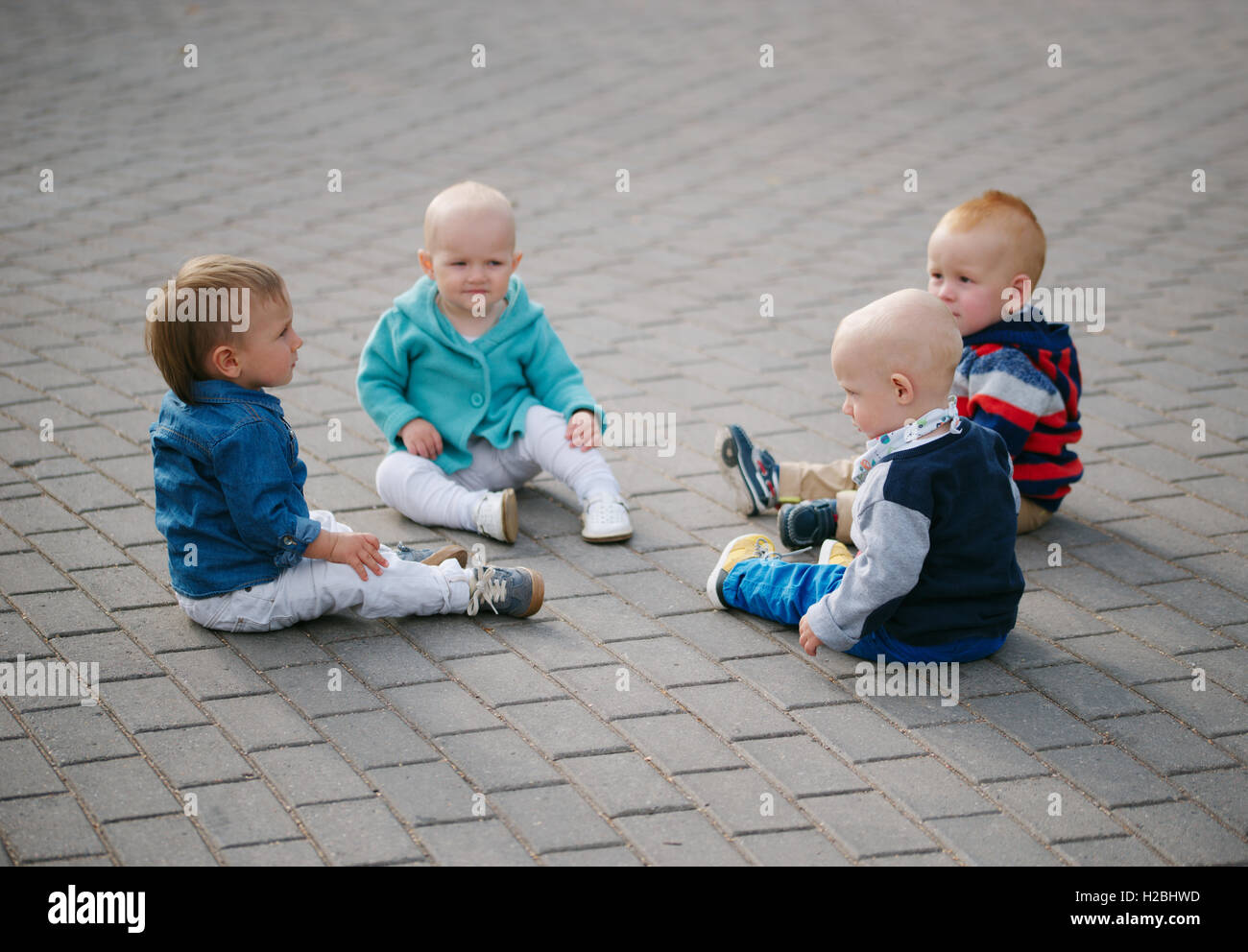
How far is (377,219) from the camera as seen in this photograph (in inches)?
303

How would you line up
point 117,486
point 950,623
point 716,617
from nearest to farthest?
1. point 950,623
2. point 716,617
3. point 117,486

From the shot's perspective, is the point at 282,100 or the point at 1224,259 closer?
the point at 1224,259

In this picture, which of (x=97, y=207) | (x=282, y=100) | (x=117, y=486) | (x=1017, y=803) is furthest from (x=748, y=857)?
(x=282, y=100)

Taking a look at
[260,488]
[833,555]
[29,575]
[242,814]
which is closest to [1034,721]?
[833,555]

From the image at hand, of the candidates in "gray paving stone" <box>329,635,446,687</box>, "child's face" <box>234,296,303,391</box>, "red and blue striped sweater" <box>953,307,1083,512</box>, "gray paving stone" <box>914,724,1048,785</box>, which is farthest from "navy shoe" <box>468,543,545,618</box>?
"red and blue striped sweater" <box>953,307,1083,512</box>

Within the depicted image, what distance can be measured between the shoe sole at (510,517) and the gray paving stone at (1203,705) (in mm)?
2075

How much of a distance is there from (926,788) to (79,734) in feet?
7.30

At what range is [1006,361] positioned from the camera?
14.6 feet

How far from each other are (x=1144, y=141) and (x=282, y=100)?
639 centimetres

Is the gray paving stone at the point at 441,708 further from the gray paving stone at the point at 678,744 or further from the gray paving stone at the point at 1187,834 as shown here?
the gray paving stone at the point at 1187,834

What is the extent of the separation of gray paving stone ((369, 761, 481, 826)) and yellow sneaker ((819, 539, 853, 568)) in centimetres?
146

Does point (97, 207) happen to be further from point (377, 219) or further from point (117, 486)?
point (117, 486)

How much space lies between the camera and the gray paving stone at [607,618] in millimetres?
3988

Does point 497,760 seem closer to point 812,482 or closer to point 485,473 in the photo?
point 485,473
